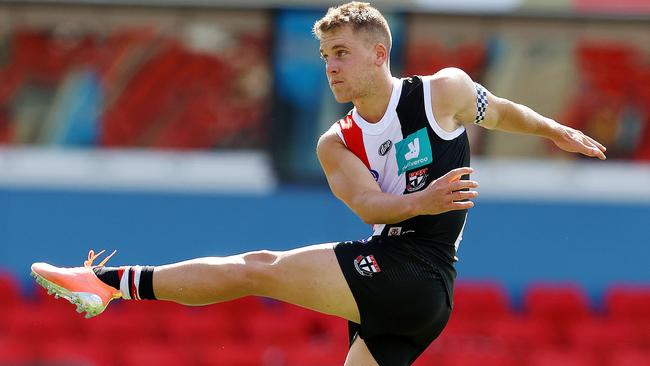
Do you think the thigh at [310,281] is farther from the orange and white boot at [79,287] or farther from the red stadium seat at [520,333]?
the red stadium seat at [520,333]

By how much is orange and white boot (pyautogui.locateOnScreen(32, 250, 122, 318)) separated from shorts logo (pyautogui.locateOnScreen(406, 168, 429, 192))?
1656 mm

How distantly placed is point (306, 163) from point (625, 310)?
366cm

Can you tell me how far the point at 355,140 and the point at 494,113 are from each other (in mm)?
834

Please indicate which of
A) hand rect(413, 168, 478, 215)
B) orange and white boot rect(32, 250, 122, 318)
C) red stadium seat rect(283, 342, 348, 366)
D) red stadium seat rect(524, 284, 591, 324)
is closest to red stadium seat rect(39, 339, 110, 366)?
red stadium seat rect(283, 342, 348, 366)

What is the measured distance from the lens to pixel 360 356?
22.5 feet

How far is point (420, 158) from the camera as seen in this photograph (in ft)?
22.0

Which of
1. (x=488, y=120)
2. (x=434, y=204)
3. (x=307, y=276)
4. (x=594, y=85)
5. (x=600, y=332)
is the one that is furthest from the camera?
(x=594, y=85)

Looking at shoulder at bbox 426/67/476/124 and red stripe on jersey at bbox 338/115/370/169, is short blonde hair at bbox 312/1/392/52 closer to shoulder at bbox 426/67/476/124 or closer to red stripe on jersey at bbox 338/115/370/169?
shoulder at bbox 426/67/476/124

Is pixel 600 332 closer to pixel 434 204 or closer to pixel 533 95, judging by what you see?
pixel 533 95

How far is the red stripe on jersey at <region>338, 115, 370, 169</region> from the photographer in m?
6.82

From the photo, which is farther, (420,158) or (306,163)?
(306,163)

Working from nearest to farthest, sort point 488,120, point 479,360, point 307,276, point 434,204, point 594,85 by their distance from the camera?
point 434,204, point 307,276, point 488,120, point 479,360, point 594,85

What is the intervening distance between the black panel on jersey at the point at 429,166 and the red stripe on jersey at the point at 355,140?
0.24 meters

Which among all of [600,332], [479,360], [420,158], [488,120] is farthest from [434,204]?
[600,332]
